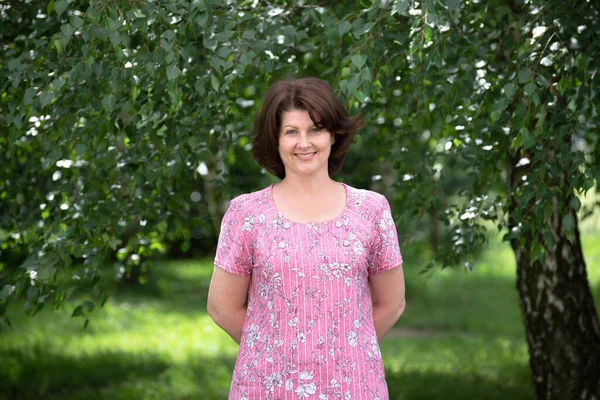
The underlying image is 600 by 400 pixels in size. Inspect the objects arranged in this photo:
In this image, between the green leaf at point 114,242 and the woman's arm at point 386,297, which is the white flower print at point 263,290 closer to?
the woman's arm at point 386,297

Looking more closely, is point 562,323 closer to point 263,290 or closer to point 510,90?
point 510,90

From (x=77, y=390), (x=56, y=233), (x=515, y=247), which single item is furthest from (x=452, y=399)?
(x=56, y=233)

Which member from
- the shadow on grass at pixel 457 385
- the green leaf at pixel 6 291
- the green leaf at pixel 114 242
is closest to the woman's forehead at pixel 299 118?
the green leaf at pixel 114 242

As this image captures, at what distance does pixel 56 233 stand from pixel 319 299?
1.85 metres

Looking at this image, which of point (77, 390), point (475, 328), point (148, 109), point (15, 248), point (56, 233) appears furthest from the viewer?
point (475, 328)

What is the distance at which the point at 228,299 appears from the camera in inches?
107

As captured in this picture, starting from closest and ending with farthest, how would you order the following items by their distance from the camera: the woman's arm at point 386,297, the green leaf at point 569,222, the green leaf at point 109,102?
1. the woman's arm at point 386,297
2. the green leaf at point 109,102
3. the green leaf at point 569,222

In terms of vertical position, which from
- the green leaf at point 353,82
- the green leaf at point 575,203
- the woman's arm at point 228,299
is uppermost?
the green leaf at point 353,82

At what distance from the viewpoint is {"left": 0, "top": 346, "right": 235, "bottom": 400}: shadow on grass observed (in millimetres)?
6906

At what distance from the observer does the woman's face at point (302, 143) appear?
8.38ft

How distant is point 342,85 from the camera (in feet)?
9.40

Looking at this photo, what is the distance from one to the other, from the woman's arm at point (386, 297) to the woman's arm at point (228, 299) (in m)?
0.43

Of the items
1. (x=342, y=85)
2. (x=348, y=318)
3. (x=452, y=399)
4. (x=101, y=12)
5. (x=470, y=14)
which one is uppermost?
(x=470, y=14)

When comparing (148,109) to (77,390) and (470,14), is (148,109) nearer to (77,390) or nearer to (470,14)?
(470,14)
